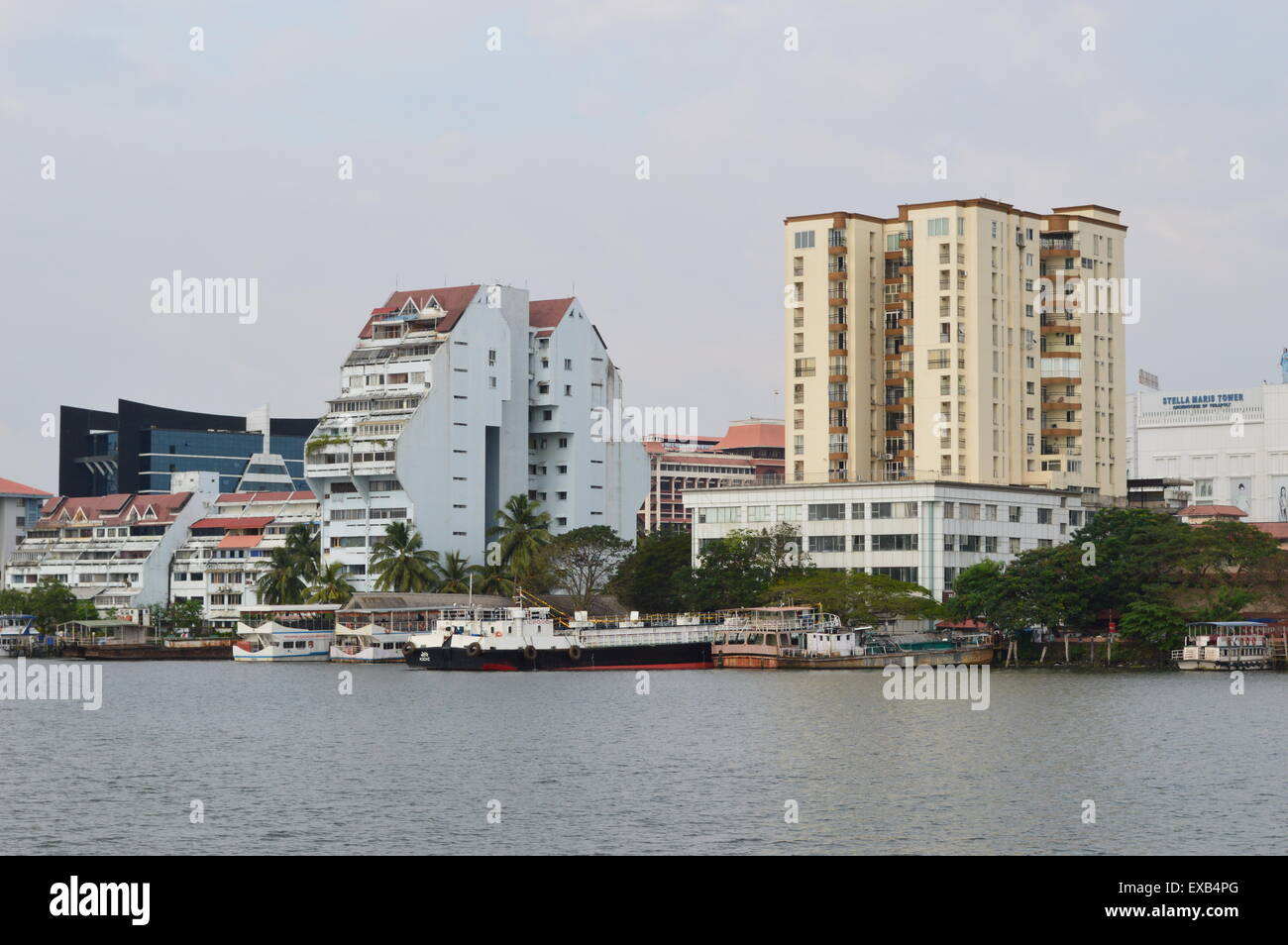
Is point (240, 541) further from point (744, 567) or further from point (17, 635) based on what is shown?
point (744, 567)

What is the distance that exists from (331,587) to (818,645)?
5208cm

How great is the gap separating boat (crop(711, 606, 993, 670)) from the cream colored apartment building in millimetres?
19182

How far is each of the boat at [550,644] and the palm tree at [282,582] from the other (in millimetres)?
35076

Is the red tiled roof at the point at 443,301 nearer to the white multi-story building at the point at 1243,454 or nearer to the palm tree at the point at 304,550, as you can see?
the palm tree at the point at 304,550

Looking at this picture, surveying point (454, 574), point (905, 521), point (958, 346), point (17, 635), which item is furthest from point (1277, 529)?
point (17, 635)

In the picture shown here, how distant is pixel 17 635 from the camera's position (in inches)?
6890

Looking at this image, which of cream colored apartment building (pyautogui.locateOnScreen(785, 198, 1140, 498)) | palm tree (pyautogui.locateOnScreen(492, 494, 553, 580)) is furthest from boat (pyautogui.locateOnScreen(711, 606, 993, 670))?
palm tree (pyautogui.locateOnScreen(492, 494, 553, 580))

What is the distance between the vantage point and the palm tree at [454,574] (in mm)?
155500

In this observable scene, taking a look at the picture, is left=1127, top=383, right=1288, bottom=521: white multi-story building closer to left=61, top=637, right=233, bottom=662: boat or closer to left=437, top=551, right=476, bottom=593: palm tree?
left=437, top=551, right=476, bottom=593: palm tree

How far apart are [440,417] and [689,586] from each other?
3250 cm
